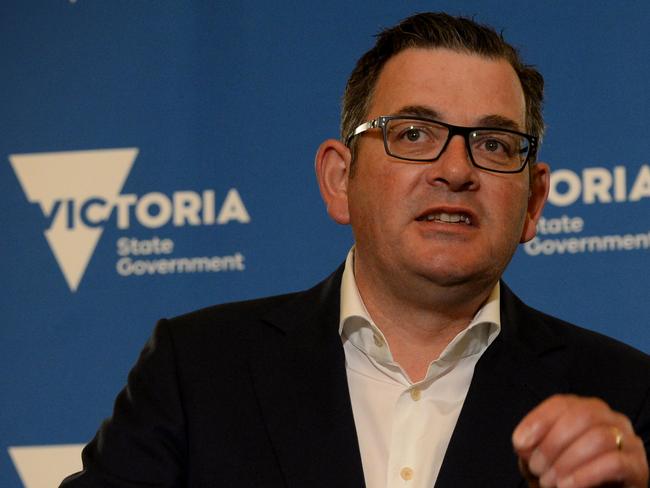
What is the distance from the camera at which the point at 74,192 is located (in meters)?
3.04

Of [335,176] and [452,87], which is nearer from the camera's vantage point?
[452,87]

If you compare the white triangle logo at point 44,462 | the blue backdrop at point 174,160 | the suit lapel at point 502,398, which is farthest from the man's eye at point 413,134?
the white triangle logo at point 44,462

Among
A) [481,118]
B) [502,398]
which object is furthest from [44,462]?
[481,118]

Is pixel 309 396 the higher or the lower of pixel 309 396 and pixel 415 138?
the lower

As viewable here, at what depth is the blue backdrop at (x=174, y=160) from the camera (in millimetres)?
2809

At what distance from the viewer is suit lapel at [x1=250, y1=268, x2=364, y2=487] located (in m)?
1.77

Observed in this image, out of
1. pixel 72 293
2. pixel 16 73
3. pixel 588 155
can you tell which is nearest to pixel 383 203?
pixel 588 155

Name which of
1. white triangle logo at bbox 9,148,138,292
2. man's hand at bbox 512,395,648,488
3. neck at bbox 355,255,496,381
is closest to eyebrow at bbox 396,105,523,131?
neck at bbox 355,255,496,381

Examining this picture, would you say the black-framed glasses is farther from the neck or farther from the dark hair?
the neck

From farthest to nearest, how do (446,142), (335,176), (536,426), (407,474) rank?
(335,176) < (446,142) < (407,474) < (536,426)

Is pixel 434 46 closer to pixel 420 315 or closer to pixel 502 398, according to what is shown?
pixel 420 315

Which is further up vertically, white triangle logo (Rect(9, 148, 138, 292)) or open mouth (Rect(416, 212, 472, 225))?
open mouth (Rect(416, 212, 472, 225))

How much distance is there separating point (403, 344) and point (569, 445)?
0.76 meters

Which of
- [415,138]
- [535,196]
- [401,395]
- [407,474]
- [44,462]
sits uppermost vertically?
[415,138]
